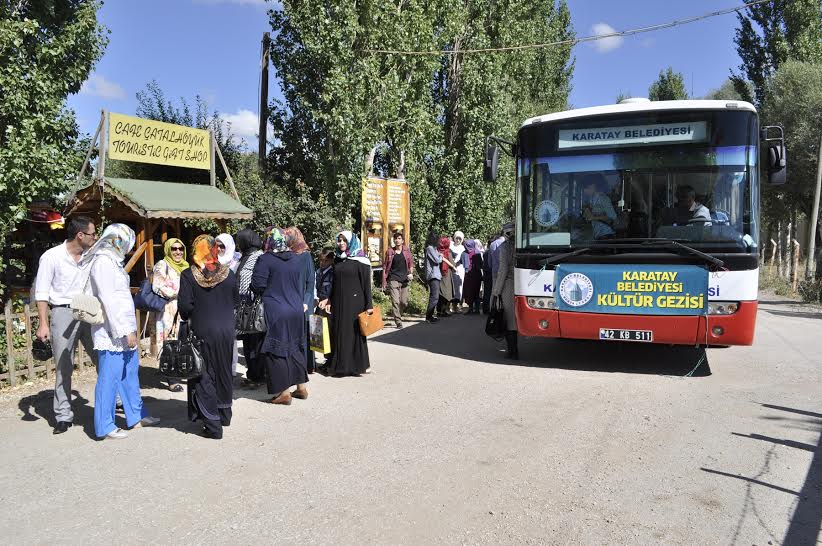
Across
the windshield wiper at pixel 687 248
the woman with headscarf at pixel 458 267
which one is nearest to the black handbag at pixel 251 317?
the windshield wiper at pixel 687 248

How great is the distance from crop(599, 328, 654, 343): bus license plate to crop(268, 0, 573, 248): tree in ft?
29.5

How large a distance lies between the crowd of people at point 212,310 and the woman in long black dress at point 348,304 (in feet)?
0.04

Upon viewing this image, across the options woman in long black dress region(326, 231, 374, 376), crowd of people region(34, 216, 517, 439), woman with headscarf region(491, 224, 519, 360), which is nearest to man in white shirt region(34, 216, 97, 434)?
crowd of people region(34, 216, 517, 439)

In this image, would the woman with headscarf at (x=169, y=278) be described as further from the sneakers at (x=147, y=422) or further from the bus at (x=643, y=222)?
the bus at (x=643, y=222)

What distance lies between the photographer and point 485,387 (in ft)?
25.8

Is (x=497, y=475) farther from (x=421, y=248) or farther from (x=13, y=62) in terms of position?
(x=421, y=248)

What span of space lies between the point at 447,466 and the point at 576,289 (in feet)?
12.9

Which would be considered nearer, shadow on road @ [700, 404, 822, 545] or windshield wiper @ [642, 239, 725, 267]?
shadow on road @ [700, 404, 822, 545]

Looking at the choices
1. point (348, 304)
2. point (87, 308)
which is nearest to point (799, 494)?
point (348, 304)

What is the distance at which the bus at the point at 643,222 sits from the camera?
7.81m

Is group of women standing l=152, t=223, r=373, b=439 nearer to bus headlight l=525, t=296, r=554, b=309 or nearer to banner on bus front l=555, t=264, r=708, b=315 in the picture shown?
bus headlight l=525, t=296, r=554, b=309

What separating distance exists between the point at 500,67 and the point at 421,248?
6.56 meters

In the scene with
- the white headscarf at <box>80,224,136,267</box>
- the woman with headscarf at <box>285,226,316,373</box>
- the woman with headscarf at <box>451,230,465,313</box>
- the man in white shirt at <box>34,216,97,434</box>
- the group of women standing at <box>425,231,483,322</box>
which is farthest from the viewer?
the woman with headscarf at <box>451,230,465,313</box>

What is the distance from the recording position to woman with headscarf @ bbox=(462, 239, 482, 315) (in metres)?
15.7
